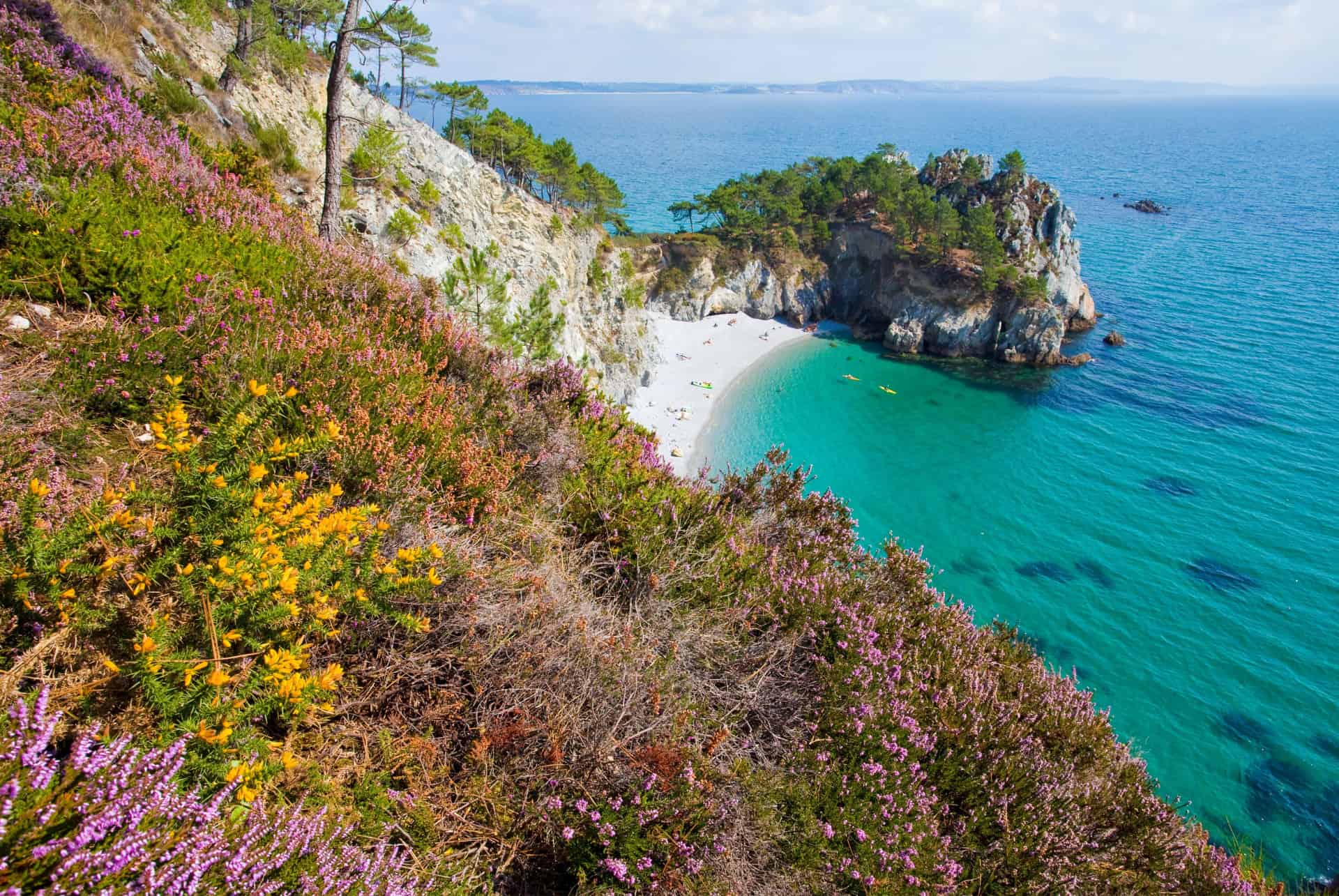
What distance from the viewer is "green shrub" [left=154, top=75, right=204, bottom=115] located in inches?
489

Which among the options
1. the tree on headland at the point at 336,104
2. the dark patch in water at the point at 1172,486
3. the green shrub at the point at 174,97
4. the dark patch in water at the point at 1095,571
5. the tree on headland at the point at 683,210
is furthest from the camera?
the tree on headland at the point at 683,210

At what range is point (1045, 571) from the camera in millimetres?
27062

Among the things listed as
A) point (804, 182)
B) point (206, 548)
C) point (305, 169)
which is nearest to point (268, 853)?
point (206, 548)

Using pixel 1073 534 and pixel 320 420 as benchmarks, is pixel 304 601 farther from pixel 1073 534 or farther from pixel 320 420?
pixel 1073 534

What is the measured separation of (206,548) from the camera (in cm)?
318

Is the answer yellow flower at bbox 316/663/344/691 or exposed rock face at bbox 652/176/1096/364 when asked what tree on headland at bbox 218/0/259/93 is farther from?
exposed rock face at bbox 652/176/1096/364

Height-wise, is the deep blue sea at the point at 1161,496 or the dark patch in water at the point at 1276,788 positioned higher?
the deep blue sea at the point at 1161,496

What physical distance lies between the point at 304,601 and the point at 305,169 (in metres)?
18.3

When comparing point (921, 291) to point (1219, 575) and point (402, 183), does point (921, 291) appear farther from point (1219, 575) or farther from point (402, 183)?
point (402, 183)

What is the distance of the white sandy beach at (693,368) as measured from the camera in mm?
35844

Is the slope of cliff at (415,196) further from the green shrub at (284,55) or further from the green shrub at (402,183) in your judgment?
the green shrub at (284,55)

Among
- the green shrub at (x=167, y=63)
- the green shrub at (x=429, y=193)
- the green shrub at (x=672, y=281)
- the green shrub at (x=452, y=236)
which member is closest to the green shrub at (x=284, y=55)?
the green shrub at (x=429, y=193)

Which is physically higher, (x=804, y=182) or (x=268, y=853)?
(x=804, y=182)

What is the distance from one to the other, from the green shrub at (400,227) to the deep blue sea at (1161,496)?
1730cm
